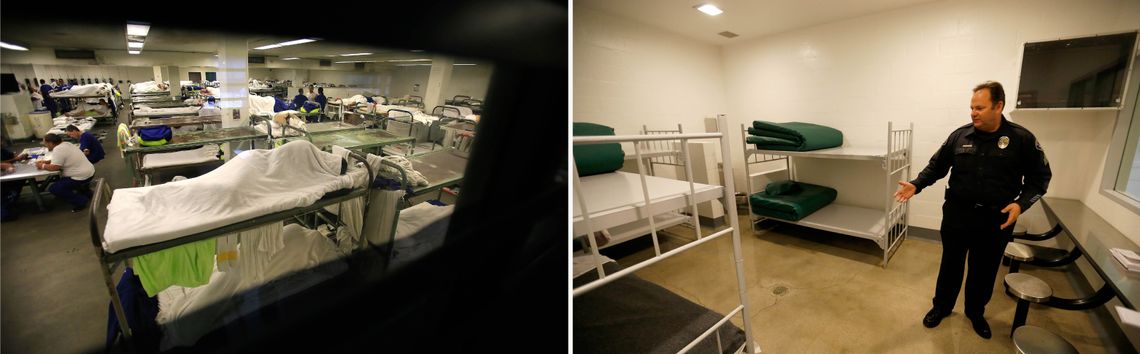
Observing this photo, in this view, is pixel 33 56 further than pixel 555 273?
No

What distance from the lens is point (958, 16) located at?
2.33m

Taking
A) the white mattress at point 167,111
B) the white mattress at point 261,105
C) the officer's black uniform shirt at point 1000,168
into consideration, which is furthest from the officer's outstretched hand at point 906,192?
the white mattress at point 167,111

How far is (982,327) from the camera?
164 cm

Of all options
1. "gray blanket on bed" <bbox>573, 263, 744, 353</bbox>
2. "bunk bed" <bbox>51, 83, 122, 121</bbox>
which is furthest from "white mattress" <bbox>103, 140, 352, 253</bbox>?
"gray blanket on bed" <bbox>573, 263, 744, 353</bbox>

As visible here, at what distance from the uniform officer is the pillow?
1091 mm

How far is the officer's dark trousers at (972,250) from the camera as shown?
1571mm

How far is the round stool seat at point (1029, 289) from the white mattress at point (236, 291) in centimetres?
239

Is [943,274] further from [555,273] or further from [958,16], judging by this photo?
[555,273]

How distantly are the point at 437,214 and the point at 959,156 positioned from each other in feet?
6.89

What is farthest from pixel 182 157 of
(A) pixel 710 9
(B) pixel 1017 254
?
(B) pixel 1017 254

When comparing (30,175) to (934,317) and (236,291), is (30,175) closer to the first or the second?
(236,291)

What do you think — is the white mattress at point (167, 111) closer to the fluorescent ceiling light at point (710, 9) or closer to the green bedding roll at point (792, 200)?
the fluorescent ceiling light at point (710, 9)

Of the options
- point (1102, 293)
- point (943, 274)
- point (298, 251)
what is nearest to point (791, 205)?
point (943, 274)

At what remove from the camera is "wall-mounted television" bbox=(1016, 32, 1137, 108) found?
184 cm
